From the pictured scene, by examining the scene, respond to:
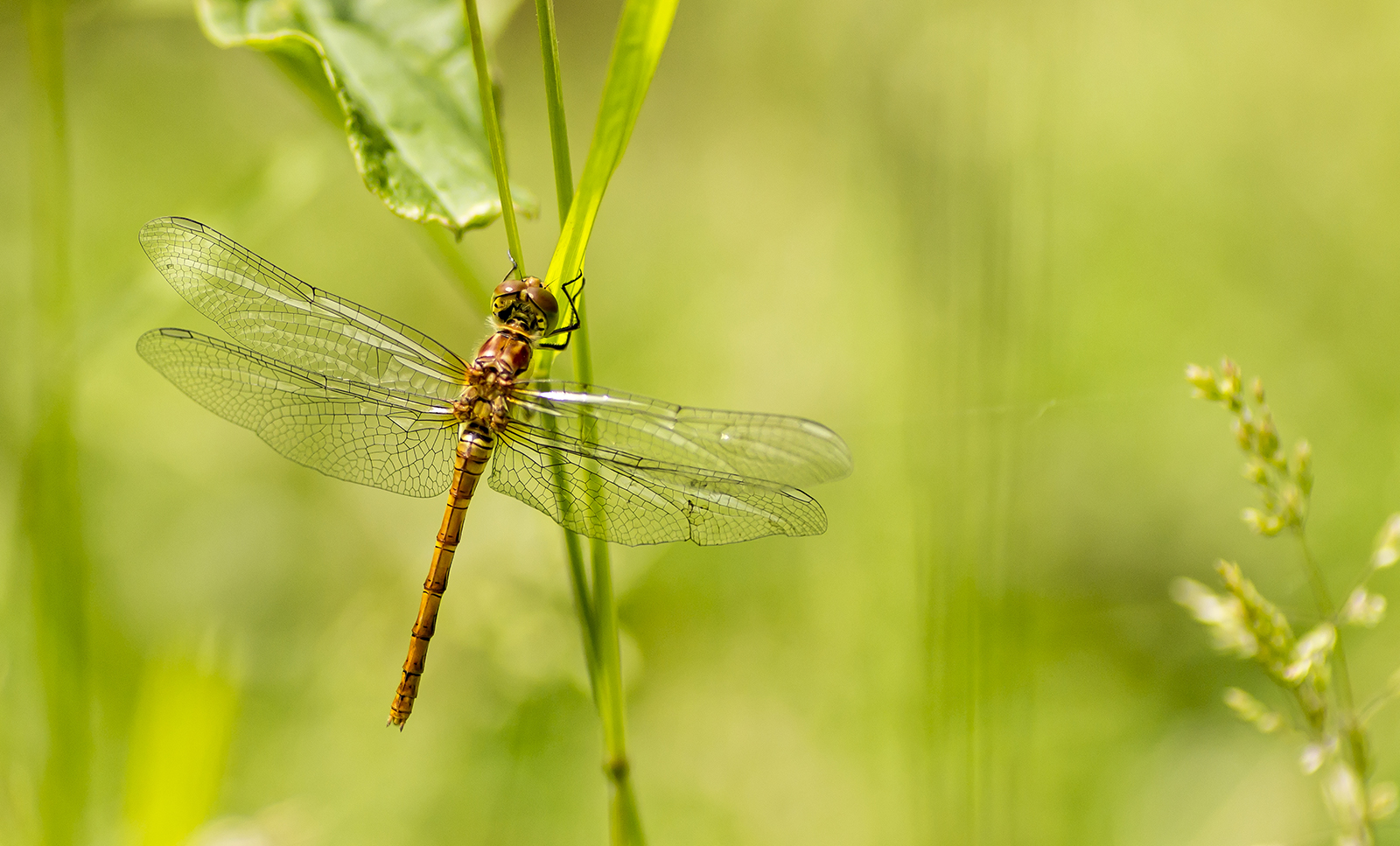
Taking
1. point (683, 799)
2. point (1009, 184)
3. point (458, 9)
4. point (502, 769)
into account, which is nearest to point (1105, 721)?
point (683, 799)

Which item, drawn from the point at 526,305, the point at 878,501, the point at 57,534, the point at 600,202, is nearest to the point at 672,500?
the point at 526,305

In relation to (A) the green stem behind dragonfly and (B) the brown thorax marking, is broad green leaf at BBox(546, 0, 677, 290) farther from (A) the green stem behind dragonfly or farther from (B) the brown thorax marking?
(B) the brown thorax marking

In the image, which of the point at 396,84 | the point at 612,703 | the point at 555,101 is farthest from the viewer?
the point at 396,84

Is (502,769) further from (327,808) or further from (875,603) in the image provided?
(875,603)

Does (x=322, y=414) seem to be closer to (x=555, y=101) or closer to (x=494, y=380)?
(x=494, y=380)

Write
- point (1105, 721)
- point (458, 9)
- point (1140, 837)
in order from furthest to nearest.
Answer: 1. point (1105, 721)
2. point (1140, 837)
3. point (458, 9)

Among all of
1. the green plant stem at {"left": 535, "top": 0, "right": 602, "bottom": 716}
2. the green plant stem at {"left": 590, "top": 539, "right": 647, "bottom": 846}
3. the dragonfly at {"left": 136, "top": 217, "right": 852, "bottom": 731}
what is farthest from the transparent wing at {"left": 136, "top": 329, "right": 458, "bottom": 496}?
the green plant stem at {"left": 590, "top": 539, "right": 647, "bottom": 846}
